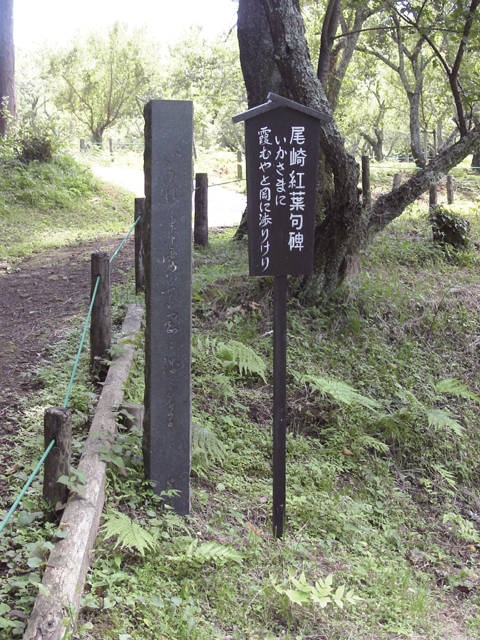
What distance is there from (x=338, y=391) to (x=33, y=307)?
3858 millimetres

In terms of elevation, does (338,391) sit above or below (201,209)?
below

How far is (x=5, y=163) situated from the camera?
49.5 feet

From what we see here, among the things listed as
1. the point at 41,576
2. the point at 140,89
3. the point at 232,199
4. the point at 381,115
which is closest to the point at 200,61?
the point at 140,89

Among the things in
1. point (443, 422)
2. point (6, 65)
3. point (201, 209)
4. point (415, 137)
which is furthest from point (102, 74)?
point (443, 422)

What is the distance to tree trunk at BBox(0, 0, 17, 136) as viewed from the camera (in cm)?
1612

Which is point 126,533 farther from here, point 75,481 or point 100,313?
point 100,313

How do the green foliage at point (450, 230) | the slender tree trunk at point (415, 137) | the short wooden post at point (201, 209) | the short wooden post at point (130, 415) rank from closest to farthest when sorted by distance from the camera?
the short wooden post at point (130, 415) → the short wooden post at point (201, 209) → the green foliage at point (450, 230) → the slender tree trunk at point (415, 137)

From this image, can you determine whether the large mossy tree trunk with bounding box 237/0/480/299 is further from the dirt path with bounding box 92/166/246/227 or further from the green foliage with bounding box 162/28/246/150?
the green foliage with bounding box 162/28/246/150

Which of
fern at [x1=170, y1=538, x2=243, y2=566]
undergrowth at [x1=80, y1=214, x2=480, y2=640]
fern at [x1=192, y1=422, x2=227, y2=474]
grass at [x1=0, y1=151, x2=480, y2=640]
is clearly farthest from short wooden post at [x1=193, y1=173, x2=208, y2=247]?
fern at [x1=170, y1=538, x2=243, y2=566]

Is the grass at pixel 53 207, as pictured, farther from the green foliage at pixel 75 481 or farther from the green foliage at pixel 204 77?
the green foliage at pixel 204 77

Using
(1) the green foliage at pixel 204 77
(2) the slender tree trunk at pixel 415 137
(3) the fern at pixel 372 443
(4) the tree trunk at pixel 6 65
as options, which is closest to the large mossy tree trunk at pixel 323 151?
(3) the fern at pixel 372 443

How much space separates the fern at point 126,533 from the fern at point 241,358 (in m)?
2.71

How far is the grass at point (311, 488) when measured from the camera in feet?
11.8

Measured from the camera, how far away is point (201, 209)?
1052 cm
